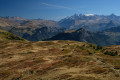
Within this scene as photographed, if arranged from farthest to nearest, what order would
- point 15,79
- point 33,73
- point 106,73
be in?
1. point 33,73
2. point 15,79
3. point 106,73

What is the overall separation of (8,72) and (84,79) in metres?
37.2

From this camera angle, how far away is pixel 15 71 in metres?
58.4

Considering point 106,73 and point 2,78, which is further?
point 2,78

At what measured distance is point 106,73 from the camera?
4578 cm

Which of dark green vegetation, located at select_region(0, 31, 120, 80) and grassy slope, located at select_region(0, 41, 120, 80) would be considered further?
dark green vegetation, located at select_region(0, 31, 120, 80)

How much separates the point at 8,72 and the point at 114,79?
4622cm

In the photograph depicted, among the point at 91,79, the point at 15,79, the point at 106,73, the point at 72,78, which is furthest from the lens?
the point at 15,79

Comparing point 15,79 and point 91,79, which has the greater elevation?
point 91,79

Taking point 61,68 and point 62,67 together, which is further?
point 62,67

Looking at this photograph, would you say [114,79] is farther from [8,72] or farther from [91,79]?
[8,72]

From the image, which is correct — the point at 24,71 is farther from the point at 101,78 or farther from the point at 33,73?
the point at 101,78

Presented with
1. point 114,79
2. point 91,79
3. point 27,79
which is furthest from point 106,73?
point 27,79

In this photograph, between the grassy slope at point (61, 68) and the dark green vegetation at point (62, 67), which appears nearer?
the grassy slope at point (61, 68)

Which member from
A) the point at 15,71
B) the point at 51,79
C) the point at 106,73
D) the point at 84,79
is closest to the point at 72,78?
the point at 84,79
